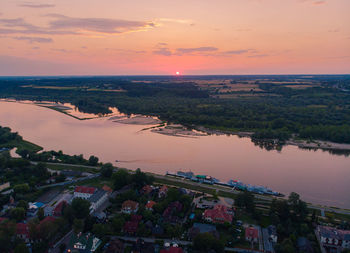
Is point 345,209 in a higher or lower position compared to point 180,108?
lower

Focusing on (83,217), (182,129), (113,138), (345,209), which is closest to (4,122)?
(113,138)

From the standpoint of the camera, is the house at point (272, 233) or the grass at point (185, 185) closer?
the house at point (272, 233)

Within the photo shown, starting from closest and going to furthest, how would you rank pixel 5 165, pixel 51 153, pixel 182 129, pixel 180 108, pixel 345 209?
pixel 345 209 → pixel 5 165 → pixel 51 153 → pixel 182 129 → pixel 180 108

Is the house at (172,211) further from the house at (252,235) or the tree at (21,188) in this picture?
the tree at (21,188)

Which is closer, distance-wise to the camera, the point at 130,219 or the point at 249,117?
the point at 130,219

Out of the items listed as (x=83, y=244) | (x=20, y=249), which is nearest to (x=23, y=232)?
(x=20, y=249)

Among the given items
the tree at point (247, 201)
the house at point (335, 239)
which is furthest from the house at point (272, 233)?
the house at point (335, 239)

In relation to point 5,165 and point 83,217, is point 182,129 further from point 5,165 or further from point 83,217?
point 83,217
